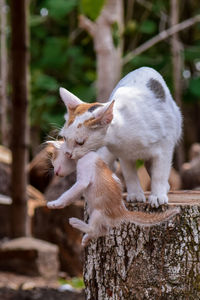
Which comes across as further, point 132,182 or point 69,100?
point 132,182

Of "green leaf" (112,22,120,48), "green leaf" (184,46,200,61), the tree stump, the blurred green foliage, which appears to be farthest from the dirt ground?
"green leaf" (184,46,200,61)

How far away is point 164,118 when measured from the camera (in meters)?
2.15

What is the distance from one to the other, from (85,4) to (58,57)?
341 inches

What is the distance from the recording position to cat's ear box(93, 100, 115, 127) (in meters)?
1.78

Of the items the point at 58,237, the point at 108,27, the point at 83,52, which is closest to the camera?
the point at 58,237

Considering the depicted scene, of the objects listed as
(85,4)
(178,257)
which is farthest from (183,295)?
(85,4)

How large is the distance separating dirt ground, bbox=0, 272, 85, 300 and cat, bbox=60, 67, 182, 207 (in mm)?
1644

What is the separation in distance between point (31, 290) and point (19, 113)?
1470 mm

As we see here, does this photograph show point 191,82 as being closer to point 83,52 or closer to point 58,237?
point 83,52

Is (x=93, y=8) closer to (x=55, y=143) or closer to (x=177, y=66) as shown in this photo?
(x=55, y=143)

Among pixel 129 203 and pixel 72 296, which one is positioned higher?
pixel 129 203

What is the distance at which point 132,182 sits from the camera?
227 cm

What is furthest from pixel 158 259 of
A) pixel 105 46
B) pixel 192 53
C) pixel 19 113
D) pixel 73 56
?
pixel 73 56

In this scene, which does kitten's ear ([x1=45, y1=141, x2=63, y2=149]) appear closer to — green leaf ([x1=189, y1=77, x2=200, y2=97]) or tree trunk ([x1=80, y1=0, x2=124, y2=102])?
tree trunk ([x1=80, y1=0, x2=124, y2=102])
